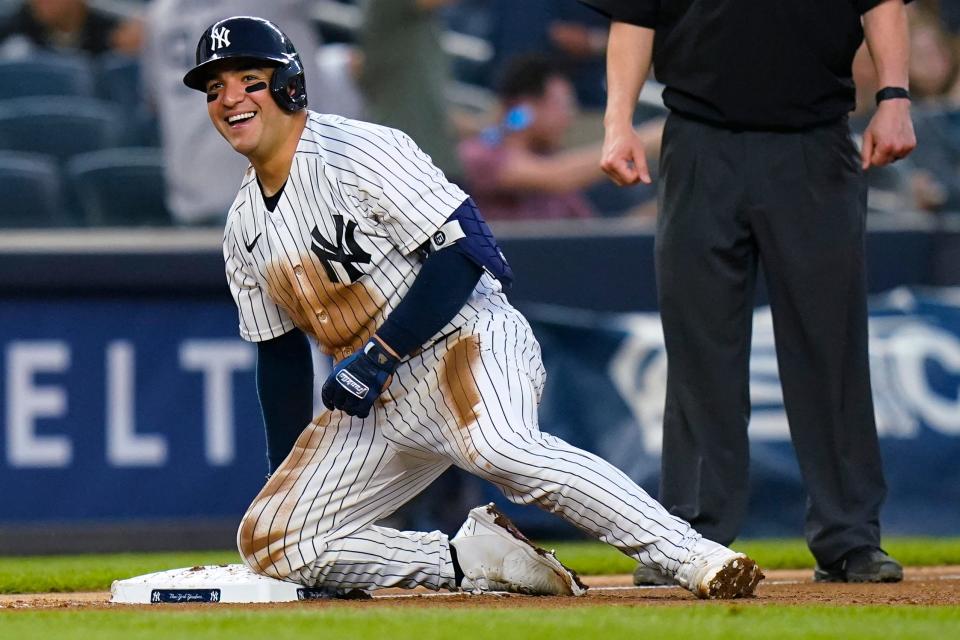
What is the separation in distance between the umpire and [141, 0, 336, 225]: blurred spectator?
3153 millimetres

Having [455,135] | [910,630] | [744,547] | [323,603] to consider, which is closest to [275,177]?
[323,603]

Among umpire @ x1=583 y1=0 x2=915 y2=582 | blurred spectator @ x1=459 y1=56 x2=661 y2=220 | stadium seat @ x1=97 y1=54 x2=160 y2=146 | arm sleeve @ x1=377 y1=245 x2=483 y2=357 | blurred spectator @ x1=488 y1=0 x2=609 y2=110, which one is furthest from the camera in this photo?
blurred spectator @ x1=488 y1=0 x2=609 y2=110

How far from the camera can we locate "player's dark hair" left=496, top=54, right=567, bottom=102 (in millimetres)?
7793

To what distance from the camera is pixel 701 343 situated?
14.1 ft

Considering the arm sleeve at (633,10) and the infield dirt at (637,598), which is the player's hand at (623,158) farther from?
the infield dirt at (637,598)

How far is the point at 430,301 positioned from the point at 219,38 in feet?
2.41

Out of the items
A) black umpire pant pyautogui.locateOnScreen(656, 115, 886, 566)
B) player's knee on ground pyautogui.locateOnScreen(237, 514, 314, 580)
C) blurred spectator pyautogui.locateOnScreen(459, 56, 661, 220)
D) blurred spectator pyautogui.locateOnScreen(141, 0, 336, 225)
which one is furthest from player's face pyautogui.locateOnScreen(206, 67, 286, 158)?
blurred spectator pyautogui.locateOnScreen(459, 56, 661, 220)

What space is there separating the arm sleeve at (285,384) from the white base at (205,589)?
13.6 inches

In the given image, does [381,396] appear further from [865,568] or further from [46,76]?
[46,76]

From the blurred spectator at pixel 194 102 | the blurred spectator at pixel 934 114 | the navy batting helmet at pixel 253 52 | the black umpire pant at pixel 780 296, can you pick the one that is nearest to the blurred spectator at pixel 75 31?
the blurred spectator at pixel 194 102

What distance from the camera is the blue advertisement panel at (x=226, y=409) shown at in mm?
6629

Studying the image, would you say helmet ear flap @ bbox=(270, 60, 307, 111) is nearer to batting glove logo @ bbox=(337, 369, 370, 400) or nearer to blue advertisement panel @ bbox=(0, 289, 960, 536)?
batting glove logo @ bbox=(337, 369, 370, 400)

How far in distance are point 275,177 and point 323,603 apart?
0.94 meters

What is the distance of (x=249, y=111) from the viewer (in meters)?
3.66
